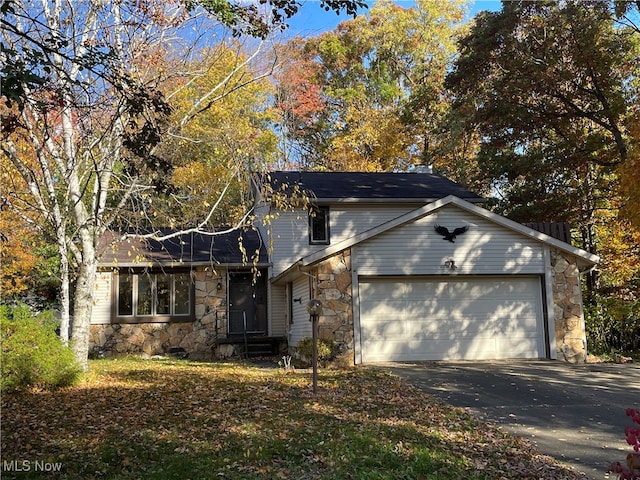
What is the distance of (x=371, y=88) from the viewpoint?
99.2 ft

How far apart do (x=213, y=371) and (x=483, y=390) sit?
5.79m

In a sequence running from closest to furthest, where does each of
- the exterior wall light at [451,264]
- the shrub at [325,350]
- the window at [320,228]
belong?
the shrub at [325,350] < the exterior wall light at [451,264] < the window at [320,228]

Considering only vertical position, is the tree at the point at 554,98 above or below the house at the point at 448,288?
above

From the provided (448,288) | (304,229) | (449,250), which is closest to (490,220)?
(449,250)

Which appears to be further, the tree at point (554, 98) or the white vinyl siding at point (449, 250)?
the tree at point (554, 98)

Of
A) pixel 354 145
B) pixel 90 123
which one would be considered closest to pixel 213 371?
pixel 90 123

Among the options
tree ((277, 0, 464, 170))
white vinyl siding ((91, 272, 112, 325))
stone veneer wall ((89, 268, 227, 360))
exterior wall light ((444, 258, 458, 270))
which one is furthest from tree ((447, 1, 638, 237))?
white vinyl siding ((91, 272, 112, 325))

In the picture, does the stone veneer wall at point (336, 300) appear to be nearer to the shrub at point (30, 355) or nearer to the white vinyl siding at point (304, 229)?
the white vinyl siding at point (304, 229)

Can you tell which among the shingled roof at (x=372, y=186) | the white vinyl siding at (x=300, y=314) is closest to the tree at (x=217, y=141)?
the shingled roof at (x=372, y=186)

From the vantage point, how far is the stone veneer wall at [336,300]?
1267 cm

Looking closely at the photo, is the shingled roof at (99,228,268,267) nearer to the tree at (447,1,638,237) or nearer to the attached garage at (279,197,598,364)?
the attached garage at (279,197,598,364)

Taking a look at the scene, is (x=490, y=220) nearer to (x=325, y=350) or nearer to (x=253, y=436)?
(x=325, y=350)

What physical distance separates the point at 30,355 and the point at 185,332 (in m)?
8.21

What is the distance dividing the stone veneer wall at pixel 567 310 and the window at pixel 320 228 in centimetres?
642
